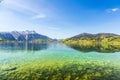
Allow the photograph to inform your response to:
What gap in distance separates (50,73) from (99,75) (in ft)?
25.1

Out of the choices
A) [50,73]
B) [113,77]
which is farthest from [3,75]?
[113,77]

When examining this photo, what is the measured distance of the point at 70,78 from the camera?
2414cm

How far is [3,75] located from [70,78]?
10072 mm

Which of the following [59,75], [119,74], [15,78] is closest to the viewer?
[15,78]

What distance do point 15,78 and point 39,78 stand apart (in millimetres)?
3401

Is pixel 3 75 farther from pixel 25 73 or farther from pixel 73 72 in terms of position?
pixel 73 72

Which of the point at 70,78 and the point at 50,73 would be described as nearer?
the point at 70,78

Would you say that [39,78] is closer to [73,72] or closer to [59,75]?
[59,75]

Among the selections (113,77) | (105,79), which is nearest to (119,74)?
(113,77)

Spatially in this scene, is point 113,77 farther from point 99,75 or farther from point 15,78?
point 15,78

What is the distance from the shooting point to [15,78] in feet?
78.0

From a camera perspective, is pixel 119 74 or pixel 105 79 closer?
pixel 105 79

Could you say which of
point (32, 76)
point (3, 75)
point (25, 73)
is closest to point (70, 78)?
point (32, 76)

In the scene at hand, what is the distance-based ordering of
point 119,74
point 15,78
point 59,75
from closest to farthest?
point 15,78, point 59,75, point 119,74
